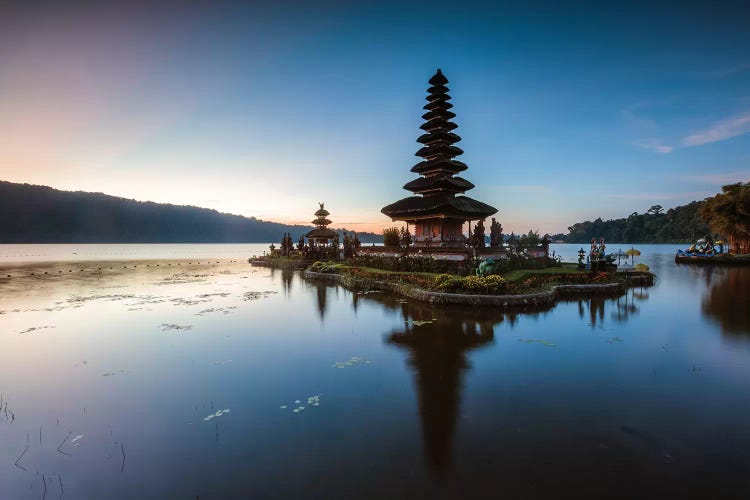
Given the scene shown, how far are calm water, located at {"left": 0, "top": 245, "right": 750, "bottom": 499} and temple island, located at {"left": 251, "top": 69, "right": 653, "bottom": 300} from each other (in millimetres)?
3762

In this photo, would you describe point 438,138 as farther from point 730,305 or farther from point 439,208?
point 730,305

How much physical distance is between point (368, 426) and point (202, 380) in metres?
4.92

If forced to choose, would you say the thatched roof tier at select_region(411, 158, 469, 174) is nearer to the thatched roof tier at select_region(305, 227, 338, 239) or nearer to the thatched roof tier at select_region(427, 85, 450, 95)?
the thatched roof tier at select_region(427, 85, 450, 95)

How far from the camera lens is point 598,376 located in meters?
8.42

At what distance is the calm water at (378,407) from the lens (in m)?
4.74

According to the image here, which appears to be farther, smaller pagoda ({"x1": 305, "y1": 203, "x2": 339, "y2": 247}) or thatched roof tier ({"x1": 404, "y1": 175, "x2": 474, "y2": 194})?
smaller pagoda ({"x1": 305, "y1": 203, "x2": 339, "y2": 247})

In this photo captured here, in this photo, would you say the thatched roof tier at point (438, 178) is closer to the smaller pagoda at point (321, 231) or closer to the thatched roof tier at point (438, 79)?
the thatched roof tier at point (438, 79)

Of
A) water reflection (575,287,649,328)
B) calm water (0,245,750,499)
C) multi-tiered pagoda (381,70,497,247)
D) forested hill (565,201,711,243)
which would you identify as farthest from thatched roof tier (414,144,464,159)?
forested hill (565,201,711,243)

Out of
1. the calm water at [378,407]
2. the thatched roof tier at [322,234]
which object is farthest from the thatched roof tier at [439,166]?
the thatched roof tier at [322,234]

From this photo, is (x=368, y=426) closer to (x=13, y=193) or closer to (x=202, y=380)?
(x=202, y=380)

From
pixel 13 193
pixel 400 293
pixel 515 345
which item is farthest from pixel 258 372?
pixel 13 193

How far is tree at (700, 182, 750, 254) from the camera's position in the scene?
4197 centimetres

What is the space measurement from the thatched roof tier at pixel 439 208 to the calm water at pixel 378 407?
14.5 meters

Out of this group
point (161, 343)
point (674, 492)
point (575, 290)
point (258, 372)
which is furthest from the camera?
point (575, 290)
